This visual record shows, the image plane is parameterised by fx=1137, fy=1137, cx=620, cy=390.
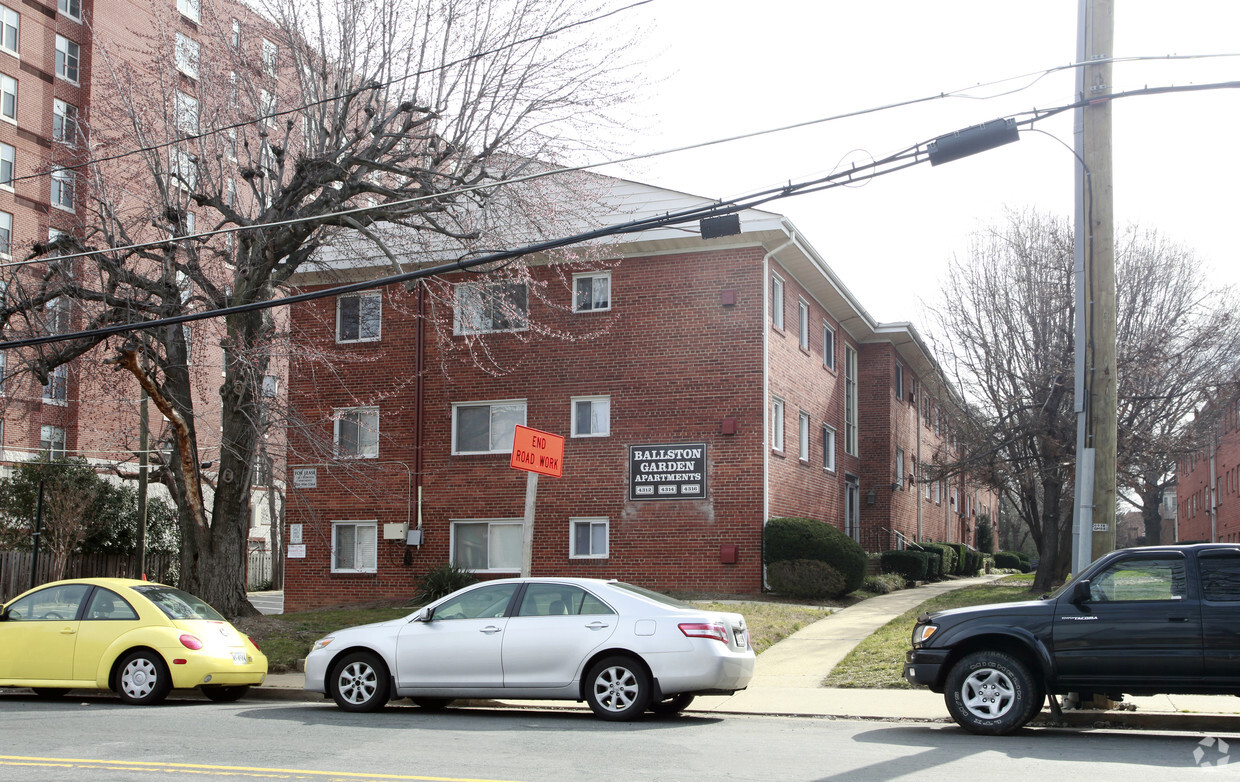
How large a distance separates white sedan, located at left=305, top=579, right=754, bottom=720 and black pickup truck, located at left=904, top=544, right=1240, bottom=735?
203cm

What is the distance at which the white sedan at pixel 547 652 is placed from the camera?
10.7m

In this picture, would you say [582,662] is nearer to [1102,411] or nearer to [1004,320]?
[1102,411]

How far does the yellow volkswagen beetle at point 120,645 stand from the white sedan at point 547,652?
4.63 ft

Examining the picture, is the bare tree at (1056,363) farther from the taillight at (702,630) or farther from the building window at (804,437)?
the taillight at (702,630)

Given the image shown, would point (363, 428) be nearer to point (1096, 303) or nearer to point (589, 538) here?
point (589, 538)

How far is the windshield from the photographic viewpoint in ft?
41.8

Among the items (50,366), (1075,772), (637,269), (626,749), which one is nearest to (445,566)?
(637,269)

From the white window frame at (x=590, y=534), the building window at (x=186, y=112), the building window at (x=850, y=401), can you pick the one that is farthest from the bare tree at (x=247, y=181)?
the building window at (x=850, y=401)

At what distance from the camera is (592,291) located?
2467 cm

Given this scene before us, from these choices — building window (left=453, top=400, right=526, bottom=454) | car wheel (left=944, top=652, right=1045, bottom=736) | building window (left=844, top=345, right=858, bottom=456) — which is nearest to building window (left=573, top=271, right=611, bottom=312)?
building window (left=453, top=400, right=526, bottom=454)

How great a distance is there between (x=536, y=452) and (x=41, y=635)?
599 cm

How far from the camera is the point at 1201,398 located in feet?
83.0

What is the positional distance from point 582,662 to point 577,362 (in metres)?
14.0

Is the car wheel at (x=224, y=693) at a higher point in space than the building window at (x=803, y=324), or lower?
lower
